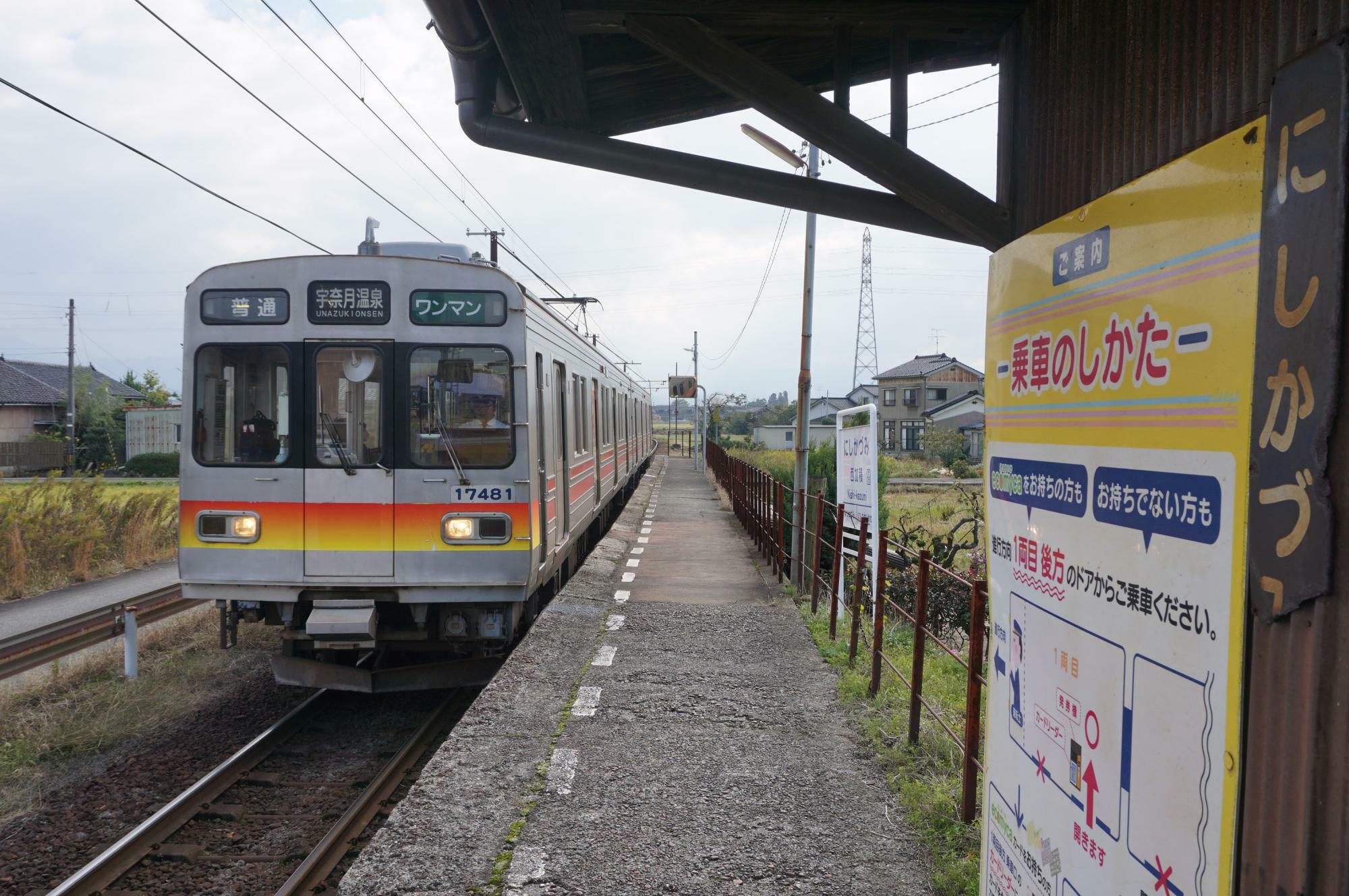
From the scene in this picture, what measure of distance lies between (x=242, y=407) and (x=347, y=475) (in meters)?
0.88

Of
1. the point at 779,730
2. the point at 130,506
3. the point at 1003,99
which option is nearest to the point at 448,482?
the point at 779,730

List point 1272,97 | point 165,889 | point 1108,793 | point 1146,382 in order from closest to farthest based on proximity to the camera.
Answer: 1. point 1272,97
2. point 1146,382
3. point 1108,793
4. point 165,889

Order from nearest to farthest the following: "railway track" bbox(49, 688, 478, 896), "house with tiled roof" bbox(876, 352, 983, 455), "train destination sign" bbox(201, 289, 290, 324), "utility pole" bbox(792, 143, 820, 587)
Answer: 1. "railway track" bbox(49, 688, 478, 896)
2. "train destination sign" bbox(201, 289, 290, 324)
3. "utility pole" bbox(792, 143, 820, 587)
4. "house with tiled roof" bbox(876, 352, 983, 455)

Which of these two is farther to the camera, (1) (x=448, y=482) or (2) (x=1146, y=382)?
(1) (x=448, y=482)

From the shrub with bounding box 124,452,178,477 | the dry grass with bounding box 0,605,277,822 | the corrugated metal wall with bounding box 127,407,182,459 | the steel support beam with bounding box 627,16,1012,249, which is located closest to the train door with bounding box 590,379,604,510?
the dry grass with bounding box 0,605,277,822

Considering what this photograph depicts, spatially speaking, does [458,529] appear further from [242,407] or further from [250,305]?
[250,305]

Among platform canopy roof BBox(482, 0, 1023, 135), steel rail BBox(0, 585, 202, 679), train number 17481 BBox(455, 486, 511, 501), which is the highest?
platform canopy roof BBox(482, 0, 1023, 135)

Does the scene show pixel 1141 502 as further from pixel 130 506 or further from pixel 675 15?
pixel 130 506

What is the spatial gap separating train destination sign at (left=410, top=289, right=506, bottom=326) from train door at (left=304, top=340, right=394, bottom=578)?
33 centimetres

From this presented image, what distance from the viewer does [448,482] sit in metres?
6.28

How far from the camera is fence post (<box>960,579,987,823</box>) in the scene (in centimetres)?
388

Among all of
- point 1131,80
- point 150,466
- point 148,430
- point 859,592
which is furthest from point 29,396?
point 1131,80

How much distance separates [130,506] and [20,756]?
977 cm

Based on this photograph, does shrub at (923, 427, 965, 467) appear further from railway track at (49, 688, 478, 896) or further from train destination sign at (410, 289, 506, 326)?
railway track at (49, 688, 478, 896)
